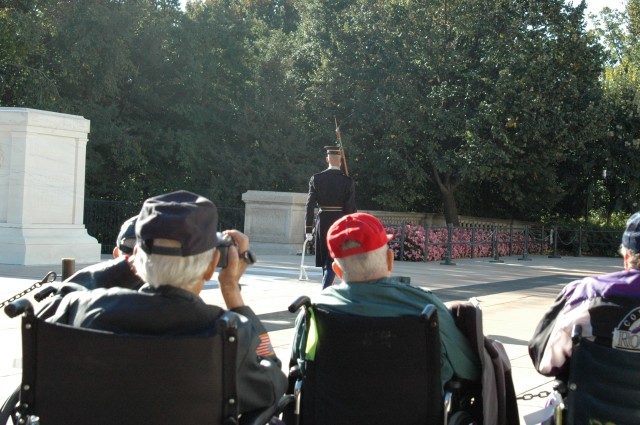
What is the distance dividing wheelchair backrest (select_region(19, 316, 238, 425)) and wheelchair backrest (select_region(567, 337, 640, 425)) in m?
1.41

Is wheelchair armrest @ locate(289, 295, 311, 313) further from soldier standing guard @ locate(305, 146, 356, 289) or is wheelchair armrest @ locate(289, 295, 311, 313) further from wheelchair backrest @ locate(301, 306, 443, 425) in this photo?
soldier standing guard @ locate(305, 146, 356, 289)

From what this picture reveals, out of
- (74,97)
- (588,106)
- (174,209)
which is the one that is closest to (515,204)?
(588,106)

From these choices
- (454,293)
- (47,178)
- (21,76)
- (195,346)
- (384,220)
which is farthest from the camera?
(384,220)

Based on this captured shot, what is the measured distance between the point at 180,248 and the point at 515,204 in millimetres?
27971

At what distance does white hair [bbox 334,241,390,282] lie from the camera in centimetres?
381

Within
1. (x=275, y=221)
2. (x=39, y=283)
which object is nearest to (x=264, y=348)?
(x=39, y=283)

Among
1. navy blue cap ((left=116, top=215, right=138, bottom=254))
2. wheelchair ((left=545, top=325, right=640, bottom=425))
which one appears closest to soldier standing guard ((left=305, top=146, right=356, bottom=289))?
navy blue cap ((left=116, top=215, right=138, bottom=254))

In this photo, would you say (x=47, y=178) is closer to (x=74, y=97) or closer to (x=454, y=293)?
(x=454, y=293)

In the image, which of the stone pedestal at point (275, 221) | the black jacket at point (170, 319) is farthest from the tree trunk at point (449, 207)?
the black jacket at point (170, 319)

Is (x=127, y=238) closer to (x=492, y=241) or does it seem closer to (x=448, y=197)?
(x=492, y=241)

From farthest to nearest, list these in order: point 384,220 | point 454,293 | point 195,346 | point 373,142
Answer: point 373,142 < point 384,220 < point 454,293 < point 195,346

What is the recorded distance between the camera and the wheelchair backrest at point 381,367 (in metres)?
3.56

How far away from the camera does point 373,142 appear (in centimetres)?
2833

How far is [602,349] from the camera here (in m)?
3.53
